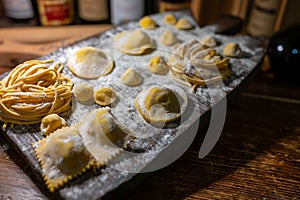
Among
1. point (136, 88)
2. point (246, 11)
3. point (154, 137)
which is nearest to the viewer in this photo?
point (154, 137)

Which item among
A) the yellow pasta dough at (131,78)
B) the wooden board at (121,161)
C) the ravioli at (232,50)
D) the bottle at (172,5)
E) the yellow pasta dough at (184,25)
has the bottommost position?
the wooden board at (121,161)

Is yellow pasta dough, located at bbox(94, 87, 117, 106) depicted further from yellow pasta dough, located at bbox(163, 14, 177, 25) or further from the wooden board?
yellow pasta dough, located at bbox(163, 14, 177, 25)

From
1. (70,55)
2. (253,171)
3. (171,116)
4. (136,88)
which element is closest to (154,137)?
(171,116)

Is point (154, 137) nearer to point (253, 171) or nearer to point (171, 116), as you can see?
point (171, 116)

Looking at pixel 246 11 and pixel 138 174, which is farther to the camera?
pixel 246 11

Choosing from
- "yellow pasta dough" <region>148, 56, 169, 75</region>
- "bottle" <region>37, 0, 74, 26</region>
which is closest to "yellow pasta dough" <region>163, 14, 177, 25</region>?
"yellow pasta dough" <region>148, 56, 169, 75</region>

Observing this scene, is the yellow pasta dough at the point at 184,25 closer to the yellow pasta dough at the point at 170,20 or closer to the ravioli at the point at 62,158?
the yellow pasta dough at the point at 170,20

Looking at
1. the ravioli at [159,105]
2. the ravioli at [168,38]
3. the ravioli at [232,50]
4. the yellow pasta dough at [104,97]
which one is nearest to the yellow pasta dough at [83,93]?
the yellow pasta dough at [104,97]
